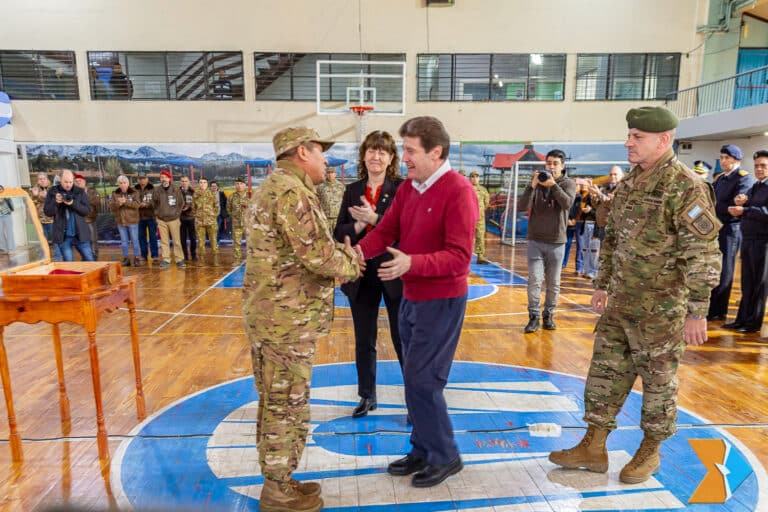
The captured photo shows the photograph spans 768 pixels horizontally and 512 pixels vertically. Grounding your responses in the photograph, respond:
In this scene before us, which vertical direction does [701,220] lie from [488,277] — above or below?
above

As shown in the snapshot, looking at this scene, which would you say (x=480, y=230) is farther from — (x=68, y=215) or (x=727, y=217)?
(x=68, y=215)

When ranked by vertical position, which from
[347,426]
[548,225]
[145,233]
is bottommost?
[347,426]

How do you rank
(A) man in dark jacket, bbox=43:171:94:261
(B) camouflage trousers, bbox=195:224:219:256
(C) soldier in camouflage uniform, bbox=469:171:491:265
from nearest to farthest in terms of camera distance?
(A) man in dark jacket, bbox=43:171:94:261 → (C) soldier in camouflage uniform, bbox=469:171:491:265 → (B) camouflage trousers, bbox=195:224:219:256

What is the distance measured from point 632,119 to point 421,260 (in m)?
1.22

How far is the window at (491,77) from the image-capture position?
1188 centimetres

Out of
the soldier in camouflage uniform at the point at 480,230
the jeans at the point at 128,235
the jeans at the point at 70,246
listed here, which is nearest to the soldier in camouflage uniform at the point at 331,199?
the soldier in camouflage uniform at the point at 480,230

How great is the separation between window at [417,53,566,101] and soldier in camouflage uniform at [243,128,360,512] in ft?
35.4

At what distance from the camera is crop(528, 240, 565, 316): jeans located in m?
4.70

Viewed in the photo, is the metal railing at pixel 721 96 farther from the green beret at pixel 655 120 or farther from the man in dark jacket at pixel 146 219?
the man in dark jacket at pixel 146 219

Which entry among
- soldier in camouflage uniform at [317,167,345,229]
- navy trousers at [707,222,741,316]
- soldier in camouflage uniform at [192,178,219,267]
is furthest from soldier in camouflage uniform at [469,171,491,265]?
soldier in camouflage uniform at [192,178,219,267]

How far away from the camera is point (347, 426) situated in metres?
2.87

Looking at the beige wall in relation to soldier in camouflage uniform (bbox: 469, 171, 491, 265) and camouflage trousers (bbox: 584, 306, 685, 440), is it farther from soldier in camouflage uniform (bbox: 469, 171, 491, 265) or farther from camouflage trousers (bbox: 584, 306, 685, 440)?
camouflage trousers (bbox: 584, 306, 685, 440)

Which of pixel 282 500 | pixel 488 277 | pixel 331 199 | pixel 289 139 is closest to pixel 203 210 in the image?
pixel 331 199

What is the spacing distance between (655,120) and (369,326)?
6.03ft
